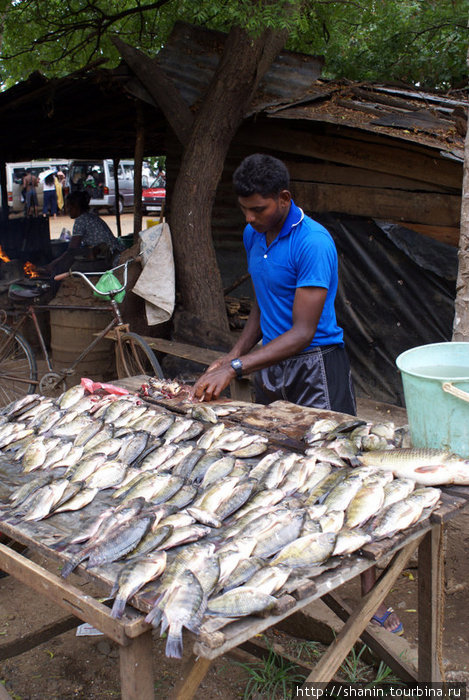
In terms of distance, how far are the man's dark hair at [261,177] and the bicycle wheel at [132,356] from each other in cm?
341

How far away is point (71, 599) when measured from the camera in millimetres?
2195

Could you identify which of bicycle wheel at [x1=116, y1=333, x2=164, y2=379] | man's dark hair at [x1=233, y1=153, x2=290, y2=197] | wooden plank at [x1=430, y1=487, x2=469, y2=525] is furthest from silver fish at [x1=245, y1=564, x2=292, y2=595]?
bicycle wheel at [x1=116, y1=333, x2=164, y2=379]

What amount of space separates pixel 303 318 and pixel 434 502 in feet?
4.56

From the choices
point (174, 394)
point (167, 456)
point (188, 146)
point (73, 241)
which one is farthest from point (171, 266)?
point (167, 456)

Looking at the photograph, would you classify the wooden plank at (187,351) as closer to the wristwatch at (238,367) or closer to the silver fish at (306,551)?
the wristwatch at (238,367)

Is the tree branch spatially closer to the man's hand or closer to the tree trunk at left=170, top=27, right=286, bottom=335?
the tree trunk at left=170, top=27, right=286, bottom=335

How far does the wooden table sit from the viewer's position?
6.35 feet

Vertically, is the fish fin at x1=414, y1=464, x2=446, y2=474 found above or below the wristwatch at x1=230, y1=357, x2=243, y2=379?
below

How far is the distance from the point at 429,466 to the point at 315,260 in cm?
139

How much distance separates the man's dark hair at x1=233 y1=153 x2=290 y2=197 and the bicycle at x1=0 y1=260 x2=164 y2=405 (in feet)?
10.6

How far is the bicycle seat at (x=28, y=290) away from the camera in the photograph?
7910 millimetres

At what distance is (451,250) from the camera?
6.64 m

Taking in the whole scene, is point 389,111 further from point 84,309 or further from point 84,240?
point 84,240

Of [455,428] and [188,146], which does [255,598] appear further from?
[188,146]
